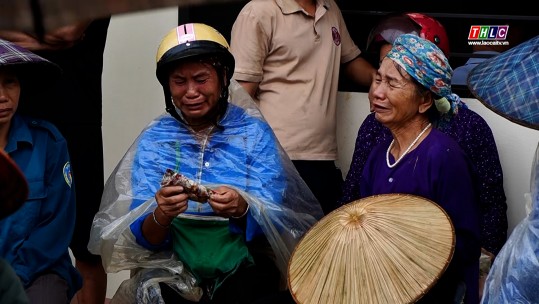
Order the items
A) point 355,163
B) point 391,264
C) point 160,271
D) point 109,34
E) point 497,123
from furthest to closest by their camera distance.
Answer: point 109,34 → point 497,123 → point 355,163 → point 160,271 → point 391,264

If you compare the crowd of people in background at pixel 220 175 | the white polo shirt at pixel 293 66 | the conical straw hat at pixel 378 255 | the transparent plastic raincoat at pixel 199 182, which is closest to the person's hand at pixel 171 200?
the crowd of people in background at pixel 220 175

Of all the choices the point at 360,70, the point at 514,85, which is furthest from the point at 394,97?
the point at 360,70

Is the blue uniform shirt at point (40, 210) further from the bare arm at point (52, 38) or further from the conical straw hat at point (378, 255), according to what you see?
the conical straw hat at point (378, 255)

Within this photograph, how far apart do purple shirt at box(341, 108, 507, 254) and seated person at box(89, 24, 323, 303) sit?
50 centimetres

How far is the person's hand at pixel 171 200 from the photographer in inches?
156

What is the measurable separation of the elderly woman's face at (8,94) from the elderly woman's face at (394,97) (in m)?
1.43

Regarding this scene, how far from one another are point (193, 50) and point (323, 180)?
1106 millimetres

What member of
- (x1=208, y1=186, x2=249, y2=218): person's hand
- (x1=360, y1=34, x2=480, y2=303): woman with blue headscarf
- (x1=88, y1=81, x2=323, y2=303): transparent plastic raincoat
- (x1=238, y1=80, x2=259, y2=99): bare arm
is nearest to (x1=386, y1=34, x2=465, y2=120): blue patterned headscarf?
(x1=360, y1=34, x2=480, y2=303): woman with blue headscarf

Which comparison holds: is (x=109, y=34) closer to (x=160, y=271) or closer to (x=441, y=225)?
(x=160, y=271)

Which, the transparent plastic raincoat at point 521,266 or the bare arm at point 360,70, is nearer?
the transparent plastic raincoat at point 521,266

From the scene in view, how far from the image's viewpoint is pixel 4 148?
4402 mm

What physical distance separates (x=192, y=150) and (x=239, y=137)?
19cm

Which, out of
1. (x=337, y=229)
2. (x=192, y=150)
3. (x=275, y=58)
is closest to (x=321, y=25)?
(x=275, y=58)

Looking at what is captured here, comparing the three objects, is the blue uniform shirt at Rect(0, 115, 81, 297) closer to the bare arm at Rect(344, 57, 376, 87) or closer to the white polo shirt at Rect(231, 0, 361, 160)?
the white polo shirt at Rect(231, 0, 361, 160)
